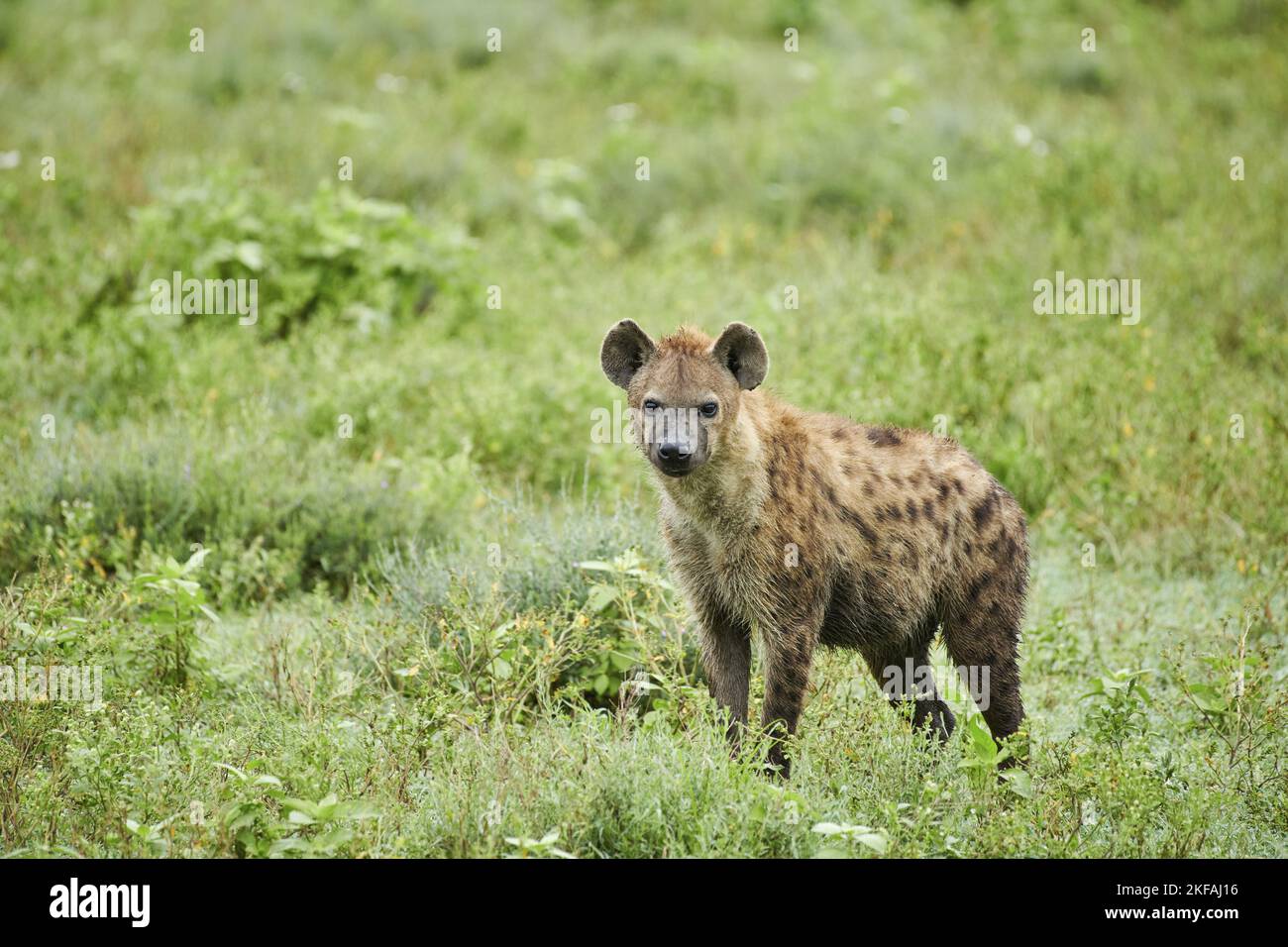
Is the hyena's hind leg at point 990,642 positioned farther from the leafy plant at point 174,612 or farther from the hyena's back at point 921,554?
the leafy plant at point 174,612

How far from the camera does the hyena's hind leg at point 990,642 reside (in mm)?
5062

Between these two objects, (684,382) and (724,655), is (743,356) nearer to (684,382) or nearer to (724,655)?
(684,382)

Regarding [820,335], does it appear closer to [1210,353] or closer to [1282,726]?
[1210,353]

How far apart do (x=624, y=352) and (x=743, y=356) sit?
444 mm

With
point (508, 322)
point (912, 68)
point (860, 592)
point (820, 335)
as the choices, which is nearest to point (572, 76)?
point (912, 68)

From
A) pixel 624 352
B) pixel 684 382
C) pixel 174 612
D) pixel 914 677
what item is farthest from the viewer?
pixel 174 612

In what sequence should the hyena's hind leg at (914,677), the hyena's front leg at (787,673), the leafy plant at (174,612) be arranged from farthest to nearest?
the leafy plant at (174,612), the hyena's hind leg at (914,677), the hyena's front leg at (787,673)

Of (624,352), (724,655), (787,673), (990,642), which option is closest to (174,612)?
(624,352)

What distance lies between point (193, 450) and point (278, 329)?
2592mm

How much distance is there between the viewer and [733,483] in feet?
15.6

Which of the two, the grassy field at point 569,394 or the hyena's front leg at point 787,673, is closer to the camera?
the grassy field at point 569,394

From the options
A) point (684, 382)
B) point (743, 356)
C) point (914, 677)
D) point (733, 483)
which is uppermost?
point (743, 356)

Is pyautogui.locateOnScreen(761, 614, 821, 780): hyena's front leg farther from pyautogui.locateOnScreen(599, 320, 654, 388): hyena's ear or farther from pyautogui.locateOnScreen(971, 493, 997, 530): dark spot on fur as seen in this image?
pyautogui.locateOnScreen(599, 320, 654, 388): hyena's ear

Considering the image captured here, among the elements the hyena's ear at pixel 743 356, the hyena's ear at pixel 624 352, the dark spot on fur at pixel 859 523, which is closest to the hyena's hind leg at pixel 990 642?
the dark spot on fur at pixel 859 523
